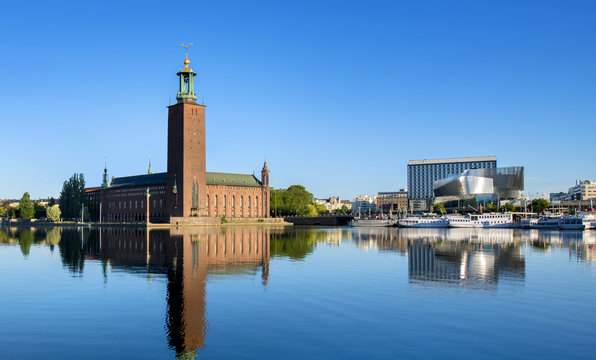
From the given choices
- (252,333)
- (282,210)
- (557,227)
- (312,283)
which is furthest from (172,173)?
(252,333)

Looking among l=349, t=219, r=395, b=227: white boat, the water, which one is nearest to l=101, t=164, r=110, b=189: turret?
l=349, t=219, r=395, b=227: white boat

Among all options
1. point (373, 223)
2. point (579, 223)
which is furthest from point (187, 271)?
point (373, 223)

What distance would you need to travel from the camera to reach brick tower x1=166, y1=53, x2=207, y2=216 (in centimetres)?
13475

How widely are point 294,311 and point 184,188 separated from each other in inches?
4659

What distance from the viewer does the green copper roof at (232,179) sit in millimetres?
159625

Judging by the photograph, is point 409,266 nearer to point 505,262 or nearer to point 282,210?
point 505,262

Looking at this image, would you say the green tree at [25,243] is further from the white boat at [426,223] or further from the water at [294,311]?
the white boat at [426,223]

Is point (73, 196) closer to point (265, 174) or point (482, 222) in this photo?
point (265, 174)

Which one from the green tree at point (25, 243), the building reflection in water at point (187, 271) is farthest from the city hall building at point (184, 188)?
the building reflection in water at point (187, 271)

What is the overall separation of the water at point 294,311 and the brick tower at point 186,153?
334 ft

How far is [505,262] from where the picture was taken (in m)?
36.4

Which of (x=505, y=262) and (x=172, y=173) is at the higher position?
(x=172, y=173)

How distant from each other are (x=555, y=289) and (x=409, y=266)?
10060 millimetres

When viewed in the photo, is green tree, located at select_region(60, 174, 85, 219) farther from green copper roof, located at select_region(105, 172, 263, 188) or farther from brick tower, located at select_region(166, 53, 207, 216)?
brick tower, located at select_region(166, 53, 207, 216)
